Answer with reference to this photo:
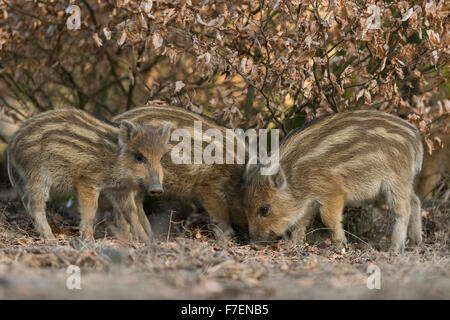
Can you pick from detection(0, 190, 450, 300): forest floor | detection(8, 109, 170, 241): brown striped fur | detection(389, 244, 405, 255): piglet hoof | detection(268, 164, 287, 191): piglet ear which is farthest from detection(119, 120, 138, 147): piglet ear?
detection(389, 244, 405, 255): piglet hoof

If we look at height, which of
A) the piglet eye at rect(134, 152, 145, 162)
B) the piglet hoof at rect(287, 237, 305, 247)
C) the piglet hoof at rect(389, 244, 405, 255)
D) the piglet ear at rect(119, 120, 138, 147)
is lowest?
the piglet hoof at rect(389, 244, 405, 255)

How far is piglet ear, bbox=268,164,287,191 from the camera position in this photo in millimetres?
6418

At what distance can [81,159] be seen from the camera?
6.37 meters

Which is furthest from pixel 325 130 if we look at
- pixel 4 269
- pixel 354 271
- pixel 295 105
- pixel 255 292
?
pixel 4 269

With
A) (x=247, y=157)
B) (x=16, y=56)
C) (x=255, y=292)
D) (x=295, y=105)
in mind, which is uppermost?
(x=16, y=56)

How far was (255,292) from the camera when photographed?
3.79 metres

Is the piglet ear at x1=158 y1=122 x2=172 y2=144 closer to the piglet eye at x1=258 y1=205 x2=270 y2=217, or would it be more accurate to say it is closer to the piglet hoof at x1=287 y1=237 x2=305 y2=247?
the piglet eye at x1=258 y1=205 x2=270 y2=217

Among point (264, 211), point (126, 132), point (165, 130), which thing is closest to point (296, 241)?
point (264, 211)

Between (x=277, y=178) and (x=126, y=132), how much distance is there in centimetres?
163

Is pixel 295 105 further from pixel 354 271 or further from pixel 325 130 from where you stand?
pixel 354 271

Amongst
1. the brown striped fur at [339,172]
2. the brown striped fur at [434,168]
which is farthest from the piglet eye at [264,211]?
the brown striped fur at [434,168]

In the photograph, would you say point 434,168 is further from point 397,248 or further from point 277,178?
point 277,178

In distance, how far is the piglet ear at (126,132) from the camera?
620 cm

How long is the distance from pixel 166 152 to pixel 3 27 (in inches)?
123
